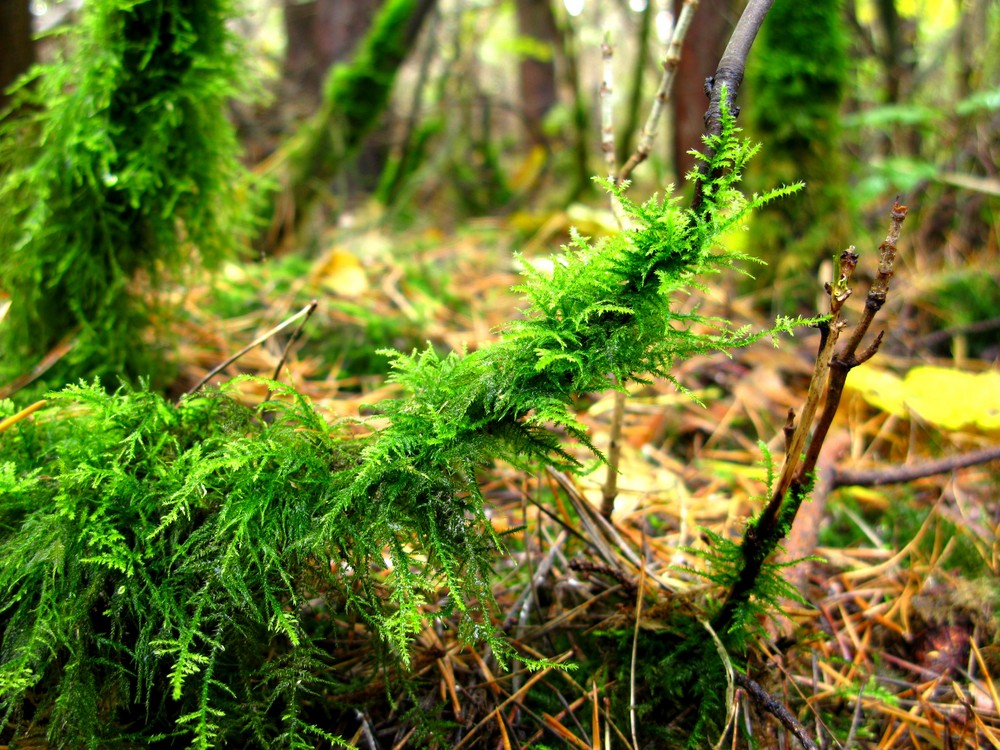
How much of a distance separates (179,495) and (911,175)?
4224 mm

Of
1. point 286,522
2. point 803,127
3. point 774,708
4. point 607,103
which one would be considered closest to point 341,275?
point 607,103

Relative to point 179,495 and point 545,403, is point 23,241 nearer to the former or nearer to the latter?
point 179,495

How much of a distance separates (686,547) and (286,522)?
87 centimetres

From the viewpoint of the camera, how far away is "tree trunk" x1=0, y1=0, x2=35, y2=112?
312 cm

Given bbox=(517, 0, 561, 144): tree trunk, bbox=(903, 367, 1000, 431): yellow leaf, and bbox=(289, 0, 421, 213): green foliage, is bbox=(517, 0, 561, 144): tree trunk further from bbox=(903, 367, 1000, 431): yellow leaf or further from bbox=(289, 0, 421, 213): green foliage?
bbox=(903, 367, 1000, 431): yellow leaf

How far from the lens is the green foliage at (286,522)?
1.08 m

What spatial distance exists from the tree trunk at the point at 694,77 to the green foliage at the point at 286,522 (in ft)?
10.7

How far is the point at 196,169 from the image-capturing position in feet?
6.57

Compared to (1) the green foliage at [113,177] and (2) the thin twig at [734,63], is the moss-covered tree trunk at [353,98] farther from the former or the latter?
(2) the thin twig at [734,63]

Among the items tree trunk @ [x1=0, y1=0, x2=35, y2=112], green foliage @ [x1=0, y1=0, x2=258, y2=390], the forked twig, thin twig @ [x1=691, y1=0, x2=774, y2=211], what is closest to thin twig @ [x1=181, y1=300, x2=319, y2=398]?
green foliage @ [x1=0, y1=0, x2=258, y2=390]

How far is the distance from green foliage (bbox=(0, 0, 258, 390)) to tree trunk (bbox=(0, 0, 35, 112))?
4.96 feet

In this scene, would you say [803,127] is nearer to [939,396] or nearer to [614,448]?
[939,396]

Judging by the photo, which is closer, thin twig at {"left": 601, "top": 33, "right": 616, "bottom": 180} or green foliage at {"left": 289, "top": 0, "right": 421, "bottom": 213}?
thin twig at {"left": 601, "top": 33, "right": 616, "bottom": 180}

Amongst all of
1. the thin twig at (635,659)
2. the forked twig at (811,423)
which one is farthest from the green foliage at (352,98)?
the forked twig at (811,423)
